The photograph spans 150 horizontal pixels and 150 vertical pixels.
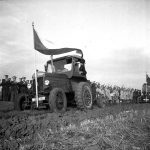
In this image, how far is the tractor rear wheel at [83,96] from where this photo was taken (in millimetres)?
8120

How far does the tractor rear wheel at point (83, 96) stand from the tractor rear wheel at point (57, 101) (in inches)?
37.1

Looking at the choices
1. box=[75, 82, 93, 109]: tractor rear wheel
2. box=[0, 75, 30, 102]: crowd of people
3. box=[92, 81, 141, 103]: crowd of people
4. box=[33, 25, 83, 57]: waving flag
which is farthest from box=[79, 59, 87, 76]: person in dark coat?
box=[92, 81, 141, 103]: crowd of people

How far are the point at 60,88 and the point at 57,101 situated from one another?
0.60m

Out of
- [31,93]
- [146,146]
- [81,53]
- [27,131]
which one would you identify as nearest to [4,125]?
[27,131]

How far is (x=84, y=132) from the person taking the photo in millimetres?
3600

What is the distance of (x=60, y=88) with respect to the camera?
7500mm

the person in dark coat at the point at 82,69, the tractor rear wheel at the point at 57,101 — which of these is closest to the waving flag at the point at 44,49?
the person in dark coat at the point at 82,69

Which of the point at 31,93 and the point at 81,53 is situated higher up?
the point at 81,53

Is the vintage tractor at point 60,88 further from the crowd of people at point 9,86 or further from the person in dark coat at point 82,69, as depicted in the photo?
the crowd of people at point 9,86

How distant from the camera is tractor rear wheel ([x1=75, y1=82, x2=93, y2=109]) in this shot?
26.6ft

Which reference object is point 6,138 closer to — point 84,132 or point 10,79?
point 84,132

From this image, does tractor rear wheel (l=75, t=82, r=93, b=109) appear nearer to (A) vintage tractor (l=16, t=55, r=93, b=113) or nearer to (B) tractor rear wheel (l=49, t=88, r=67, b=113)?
(A) vintage tractor (l=16, t=55, r=93, b=113)

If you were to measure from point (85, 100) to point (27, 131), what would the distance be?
5245 millimetres

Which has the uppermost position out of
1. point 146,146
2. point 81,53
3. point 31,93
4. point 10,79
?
point 81,53
